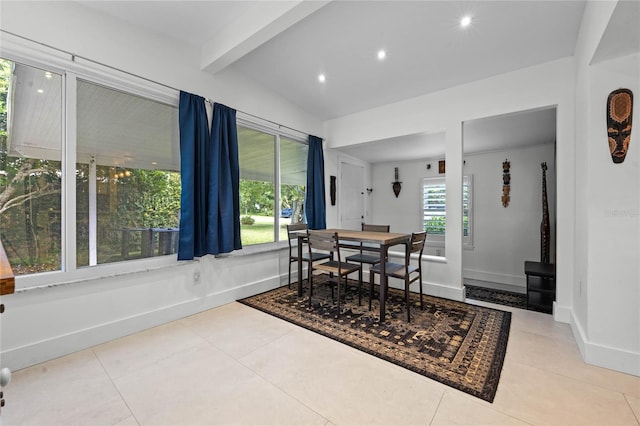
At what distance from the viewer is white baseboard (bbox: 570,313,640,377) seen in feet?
6.11

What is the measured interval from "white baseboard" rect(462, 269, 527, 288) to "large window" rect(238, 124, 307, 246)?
142 inches

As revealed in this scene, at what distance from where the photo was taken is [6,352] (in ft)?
6.15

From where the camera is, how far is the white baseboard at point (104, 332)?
76.0 inches

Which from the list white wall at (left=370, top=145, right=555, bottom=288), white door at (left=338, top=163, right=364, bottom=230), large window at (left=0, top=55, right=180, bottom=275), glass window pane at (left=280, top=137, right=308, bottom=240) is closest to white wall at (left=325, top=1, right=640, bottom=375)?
white wall at (left=370, top=145, right=555, bottom=288)

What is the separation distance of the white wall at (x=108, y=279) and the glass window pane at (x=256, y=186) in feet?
1.08

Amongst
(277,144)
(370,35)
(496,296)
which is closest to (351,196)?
(277,144)

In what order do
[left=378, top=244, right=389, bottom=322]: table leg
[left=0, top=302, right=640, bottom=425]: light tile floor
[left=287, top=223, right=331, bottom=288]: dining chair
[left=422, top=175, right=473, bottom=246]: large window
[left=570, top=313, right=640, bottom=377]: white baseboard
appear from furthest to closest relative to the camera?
[left=422, top=175, right=473, bottom=246]: large window
[left=287, top=223, right=331, bottom=288]: dining chair
[left=378, top=244, right=389, bottom=322]: table leg
[left=570, top=313, right=640, bottom=377]: white baseboard
[left=0, top=302, right=640, bottom=425]: light tile floor

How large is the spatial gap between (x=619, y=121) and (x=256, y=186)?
3.49 metres

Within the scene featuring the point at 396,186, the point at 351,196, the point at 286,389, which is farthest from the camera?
the point at 396,186

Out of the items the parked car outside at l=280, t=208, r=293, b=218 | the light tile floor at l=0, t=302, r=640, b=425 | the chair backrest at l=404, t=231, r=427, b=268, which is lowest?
the light tile floor at l=0, t=302, r=640, b=425

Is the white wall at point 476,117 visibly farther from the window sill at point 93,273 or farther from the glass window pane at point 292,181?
the window sill at point 93,273

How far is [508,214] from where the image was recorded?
4934 mm

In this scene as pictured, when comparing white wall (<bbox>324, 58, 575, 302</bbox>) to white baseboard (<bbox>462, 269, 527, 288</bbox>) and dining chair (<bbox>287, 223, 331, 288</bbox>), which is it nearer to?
dining chair (<bbox>287, 223, 331, 288</bbox>)

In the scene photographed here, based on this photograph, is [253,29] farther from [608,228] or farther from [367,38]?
[608,228]
